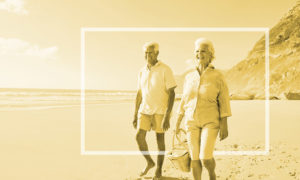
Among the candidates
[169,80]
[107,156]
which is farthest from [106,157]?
[169,80]

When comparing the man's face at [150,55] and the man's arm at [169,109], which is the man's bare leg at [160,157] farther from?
the man's face at [150,55]

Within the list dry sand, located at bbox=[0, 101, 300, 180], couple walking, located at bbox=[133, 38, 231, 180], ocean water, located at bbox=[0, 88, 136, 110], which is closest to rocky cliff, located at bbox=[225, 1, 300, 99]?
ocean water, located at bbox=[0, 88, 136, 110]

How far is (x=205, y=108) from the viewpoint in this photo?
10.7 feet

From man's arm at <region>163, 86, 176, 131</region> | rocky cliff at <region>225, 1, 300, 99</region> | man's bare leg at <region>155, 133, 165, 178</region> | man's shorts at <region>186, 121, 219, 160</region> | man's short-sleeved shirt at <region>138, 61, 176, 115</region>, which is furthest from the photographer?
rocky cliff at <region>225, 1, 300, 99</region>

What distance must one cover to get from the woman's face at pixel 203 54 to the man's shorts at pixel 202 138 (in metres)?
0.75

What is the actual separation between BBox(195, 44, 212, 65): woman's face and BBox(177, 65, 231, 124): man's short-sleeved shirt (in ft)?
0.30

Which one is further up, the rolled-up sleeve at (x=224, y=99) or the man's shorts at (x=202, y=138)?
the rolled-up sleeve at (x=224, y=99)

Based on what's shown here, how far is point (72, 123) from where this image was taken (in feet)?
35.0

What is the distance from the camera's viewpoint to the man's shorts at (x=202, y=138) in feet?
10.5

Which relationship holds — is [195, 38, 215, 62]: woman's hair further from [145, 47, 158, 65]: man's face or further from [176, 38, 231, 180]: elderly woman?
[145, 47, 158, 65]: man's face

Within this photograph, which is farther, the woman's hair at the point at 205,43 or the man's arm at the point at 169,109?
the man's arm at the point at 169,109

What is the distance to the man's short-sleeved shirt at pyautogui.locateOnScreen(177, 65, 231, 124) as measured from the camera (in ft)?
10.6

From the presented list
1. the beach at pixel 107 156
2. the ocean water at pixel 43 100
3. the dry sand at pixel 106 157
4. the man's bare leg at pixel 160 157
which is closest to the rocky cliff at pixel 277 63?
the ocean water at pixel 43 100

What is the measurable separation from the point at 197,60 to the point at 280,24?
55926 mm
